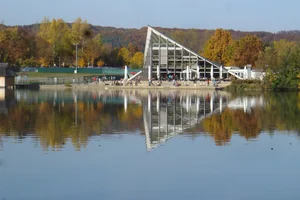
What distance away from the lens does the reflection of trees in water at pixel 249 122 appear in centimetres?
2057

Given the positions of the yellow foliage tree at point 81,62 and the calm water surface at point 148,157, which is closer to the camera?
the calm water surface at point 148,157

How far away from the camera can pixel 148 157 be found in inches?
591

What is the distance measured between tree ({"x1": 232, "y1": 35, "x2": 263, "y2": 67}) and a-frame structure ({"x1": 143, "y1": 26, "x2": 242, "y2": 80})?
11.1 meters

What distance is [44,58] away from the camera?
289 feet

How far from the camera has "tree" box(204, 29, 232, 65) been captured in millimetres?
82688

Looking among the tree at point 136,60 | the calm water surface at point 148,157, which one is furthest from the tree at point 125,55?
the calm water surface at point 148,157

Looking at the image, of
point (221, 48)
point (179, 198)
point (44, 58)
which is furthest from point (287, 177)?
point (44, 58)

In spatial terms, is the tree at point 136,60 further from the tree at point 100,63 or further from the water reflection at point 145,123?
the water reflection at point 145,123

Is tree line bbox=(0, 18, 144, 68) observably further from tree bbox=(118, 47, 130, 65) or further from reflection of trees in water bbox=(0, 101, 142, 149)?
reflection of trees in water bbox=(0, 101, 142, 149)

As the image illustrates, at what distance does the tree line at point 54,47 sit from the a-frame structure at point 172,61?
2003cm

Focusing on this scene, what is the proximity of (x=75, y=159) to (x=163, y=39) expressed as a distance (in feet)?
176

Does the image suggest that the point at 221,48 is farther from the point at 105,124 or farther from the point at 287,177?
the point at 287,177

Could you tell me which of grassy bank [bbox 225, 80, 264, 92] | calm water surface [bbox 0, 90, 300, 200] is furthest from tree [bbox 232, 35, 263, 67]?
calm water surface [bbox 0, 90, 300, 200]

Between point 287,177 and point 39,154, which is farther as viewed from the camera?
point 39,154
